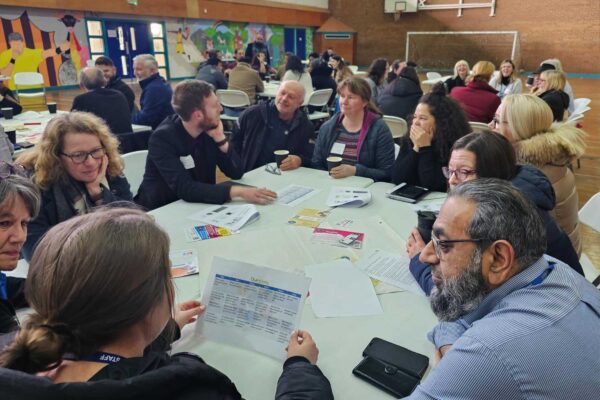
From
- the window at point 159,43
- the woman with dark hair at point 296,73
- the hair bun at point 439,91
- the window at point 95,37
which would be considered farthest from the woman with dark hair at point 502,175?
the window at point 159,43

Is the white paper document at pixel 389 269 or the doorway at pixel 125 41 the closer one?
the white paper document at pixel 389 269

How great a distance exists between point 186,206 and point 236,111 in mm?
4235

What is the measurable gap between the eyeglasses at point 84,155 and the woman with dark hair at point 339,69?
5.95 meters

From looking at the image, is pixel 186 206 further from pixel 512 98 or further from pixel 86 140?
pixel 512 98

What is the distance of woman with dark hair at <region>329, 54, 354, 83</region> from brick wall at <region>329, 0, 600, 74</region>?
8.80 metres

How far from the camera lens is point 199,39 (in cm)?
1361

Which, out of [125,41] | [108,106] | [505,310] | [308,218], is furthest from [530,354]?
[125,41]

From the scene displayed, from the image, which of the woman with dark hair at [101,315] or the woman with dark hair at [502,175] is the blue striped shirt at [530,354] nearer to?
the woman with dark hair at [101,315]

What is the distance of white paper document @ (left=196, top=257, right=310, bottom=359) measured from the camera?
1.22 m

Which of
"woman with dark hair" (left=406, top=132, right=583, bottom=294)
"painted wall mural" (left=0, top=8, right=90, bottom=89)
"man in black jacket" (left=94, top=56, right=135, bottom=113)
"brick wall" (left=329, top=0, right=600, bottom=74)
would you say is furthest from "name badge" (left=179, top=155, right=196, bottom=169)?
"brick wall" (left=329, top=0, right=600, bottom=74)

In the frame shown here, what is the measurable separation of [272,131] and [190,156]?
1.06 meters

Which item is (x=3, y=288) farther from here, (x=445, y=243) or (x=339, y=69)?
(x=339, y=69)

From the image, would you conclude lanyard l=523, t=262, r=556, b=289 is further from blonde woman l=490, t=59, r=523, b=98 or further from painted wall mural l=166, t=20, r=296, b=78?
painted wall mural l=166, t=20, r=296, b=78

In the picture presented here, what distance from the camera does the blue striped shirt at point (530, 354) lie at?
83 cm
